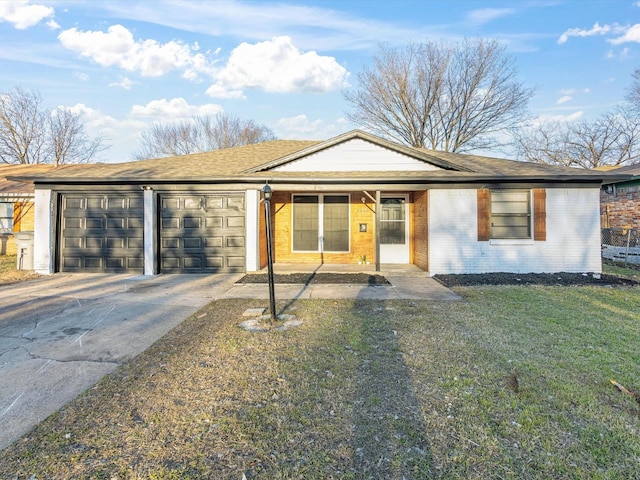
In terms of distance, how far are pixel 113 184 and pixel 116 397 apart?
8.10 meters

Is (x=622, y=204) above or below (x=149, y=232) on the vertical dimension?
above

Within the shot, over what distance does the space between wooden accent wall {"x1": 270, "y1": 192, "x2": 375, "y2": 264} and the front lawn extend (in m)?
6.31

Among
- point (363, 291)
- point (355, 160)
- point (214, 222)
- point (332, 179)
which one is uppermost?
point (355, 160)

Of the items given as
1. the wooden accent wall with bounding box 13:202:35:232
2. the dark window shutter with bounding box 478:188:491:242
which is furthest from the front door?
the wooden accent wall with bounding box 13:202:35:232

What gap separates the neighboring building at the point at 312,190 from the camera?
343 inches

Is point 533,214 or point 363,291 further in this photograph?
point 533,214

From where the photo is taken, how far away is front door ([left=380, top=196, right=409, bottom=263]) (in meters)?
10.6

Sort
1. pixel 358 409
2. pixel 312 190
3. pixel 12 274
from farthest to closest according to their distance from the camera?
pixel 312 190
pixel 12 274
pixel 358 409

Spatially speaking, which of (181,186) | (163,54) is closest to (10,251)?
(181,186)

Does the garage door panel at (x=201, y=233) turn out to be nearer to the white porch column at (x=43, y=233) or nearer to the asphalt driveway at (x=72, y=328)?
the asphalt driveway at (x=72, y=328)

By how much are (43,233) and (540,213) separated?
13718mm

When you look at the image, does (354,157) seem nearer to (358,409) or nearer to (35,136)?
(358,409)

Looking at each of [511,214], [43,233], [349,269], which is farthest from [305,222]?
[43,233]

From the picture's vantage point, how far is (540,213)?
870 cm
